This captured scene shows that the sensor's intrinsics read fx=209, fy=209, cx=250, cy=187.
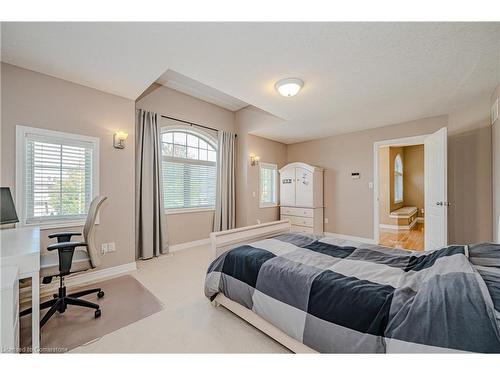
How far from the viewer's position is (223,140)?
479cm

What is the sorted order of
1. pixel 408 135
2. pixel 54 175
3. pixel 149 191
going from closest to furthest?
pixel 54 175, pixel 149 191, pixel 408 135

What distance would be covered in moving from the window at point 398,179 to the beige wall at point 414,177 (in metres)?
0.29

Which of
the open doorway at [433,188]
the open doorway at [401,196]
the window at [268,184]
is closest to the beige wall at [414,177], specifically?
the open doorway at [401,196]

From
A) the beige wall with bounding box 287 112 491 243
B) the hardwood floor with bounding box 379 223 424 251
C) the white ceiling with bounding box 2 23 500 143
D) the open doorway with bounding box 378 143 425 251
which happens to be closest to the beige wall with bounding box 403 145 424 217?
the open doorway with bounding box 378 143 425 251

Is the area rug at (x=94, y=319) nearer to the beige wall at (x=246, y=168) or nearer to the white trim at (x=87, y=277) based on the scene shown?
the white trim at (x=87, y=277)

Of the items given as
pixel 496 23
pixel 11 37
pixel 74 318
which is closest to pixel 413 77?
pixel 496 23

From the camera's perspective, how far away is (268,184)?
5570mm

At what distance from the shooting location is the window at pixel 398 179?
22.2 feet

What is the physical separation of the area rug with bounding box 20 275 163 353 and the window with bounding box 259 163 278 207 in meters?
3.44

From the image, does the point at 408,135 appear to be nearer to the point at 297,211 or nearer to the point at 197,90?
the point at 297,211

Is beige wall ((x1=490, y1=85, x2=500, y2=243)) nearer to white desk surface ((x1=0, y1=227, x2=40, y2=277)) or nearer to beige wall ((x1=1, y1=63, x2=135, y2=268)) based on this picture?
white desk surface ((x1=0, y1=227, x2=40, y2=277))

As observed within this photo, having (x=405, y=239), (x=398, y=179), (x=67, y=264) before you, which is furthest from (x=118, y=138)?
(x=398, y=179)

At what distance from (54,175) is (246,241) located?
8.01ft
